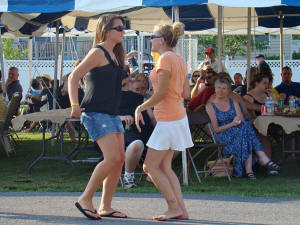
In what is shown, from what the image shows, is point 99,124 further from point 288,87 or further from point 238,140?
point 288,87

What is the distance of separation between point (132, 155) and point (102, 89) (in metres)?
2.39

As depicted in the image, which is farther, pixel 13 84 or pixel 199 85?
pixel 13 84

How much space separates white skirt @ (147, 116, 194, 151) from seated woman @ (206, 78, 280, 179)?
304cm

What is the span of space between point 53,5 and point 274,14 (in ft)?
23.1

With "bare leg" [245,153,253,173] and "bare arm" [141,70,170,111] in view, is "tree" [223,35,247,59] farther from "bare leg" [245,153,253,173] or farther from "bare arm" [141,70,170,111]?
"bare arm" [141,70,170,111]

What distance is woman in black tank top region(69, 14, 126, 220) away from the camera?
16.9 feet

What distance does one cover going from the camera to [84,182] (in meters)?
7.82

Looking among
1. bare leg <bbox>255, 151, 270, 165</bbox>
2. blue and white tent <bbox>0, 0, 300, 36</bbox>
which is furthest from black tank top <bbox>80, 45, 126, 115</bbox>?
bare leg <bbox>255, 151, 270, 165</bbox>

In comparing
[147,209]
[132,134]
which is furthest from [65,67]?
[147,209]

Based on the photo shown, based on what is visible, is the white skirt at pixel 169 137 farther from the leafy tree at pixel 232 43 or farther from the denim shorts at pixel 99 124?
the leafy tree at pixel 232 43

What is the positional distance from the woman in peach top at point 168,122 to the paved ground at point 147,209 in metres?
0.25

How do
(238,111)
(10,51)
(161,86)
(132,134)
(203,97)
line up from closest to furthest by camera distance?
(161,86) < (132,134) < (238,111) < (203,97) < (10,51)

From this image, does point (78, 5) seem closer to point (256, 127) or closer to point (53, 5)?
point (53, 5)

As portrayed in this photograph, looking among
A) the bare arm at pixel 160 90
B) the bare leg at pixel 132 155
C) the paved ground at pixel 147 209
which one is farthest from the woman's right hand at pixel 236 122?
the bare arm at pixel 160 90
